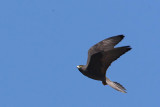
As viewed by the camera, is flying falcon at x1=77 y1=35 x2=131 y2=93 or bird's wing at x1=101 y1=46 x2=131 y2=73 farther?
flying falcon at x1=77 y1=35 x2=131 y2=93

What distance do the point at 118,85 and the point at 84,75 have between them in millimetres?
1197

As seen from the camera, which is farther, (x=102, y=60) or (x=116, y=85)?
(x=116, y=85)

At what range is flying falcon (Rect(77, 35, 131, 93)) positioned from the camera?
12.7m

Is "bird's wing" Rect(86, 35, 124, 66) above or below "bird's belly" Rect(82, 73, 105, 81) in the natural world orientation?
above

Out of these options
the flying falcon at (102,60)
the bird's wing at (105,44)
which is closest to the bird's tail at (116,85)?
the flying falcon at (102,60)

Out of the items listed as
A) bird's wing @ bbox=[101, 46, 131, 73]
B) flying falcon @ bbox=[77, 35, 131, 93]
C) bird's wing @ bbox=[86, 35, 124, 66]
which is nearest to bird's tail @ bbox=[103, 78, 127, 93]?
flying falcon @ bbox=[77, 35, 131, 93]

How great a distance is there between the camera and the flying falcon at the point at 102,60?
499 inches

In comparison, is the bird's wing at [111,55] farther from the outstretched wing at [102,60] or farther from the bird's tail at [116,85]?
the bird's tail at [116,85]

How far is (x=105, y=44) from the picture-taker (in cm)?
1388

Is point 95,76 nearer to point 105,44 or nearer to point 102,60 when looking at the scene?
point 102,60

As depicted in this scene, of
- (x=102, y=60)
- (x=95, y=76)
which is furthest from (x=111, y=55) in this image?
(x=95, y=76)

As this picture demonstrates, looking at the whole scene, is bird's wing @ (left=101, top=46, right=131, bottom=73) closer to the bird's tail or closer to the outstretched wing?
the outstretched wing

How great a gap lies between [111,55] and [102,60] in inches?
18.2

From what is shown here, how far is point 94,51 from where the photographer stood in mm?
13570
